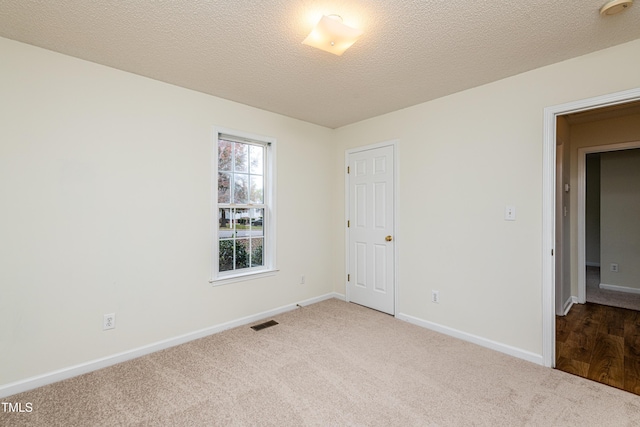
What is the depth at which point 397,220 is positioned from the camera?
11.4 feet

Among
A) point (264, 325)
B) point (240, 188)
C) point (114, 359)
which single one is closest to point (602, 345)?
point (264, 325)

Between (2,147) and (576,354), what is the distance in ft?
15.8

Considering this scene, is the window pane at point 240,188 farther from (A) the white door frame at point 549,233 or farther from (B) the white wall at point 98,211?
(A) the white door frame at point 549,233

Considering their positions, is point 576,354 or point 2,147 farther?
point 576,354

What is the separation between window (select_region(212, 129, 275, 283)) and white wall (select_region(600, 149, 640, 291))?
504 cm

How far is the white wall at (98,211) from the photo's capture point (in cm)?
208

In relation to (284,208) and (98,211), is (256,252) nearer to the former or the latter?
(284,208)

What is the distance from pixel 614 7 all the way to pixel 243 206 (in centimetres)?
325

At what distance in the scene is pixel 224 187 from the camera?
3.23 metres

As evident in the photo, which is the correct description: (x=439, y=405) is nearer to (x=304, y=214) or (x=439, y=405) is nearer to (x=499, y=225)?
(x=499, y=225)

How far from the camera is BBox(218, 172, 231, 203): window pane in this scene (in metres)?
3.19

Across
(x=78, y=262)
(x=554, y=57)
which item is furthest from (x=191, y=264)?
(x=554, y=57)

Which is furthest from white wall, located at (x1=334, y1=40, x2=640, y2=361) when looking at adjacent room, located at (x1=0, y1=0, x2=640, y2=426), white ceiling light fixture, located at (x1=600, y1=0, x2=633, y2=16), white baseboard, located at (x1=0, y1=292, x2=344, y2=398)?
A: white baseboard, located at (x1=0, y1=292, x2=344, y2=398)

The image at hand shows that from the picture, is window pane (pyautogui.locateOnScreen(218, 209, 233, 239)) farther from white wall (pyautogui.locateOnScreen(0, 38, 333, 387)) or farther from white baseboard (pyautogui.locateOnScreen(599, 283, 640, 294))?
white baseboard (pyautogui.locateOnScreen(599, 283, 640, 294))
